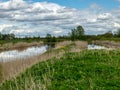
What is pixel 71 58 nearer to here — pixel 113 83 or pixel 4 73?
pixel 4 73

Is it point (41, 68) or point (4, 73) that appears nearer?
point (41, 68)

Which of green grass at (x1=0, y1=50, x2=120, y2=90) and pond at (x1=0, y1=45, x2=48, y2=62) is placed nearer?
green grass at (x1=0, y1=50, x2=120, y2=90)

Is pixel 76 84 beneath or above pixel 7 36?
above

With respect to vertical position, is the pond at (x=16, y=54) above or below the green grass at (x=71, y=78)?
below

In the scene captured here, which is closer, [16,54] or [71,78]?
[71,78]

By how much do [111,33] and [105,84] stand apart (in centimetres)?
10800

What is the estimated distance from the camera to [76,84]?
500 inches

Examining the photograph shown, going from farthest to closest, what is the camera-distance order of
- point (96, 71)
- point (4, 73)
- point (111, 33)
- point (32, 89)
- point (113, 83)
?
point (111, 33), point (4, 73), point (96, 71), point (113, 83), point (32, 89)

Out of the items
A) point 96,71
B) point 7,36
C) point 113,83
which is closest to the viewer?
point 113,83

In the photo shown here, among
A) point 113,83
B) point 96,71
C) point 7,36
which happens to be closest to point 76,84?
point 113,83

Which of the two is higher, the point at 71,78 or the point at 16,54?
the point at 71,78

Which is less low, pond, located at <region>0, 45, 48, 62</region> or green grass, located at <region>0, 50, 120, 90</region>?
green grass, located at <region>0, 50, 120, 90</region>

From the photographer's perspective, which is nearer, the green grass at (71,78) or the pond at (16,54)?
the green grass at (71,78)

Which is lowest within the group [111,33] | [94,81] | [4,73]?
[111,33]
